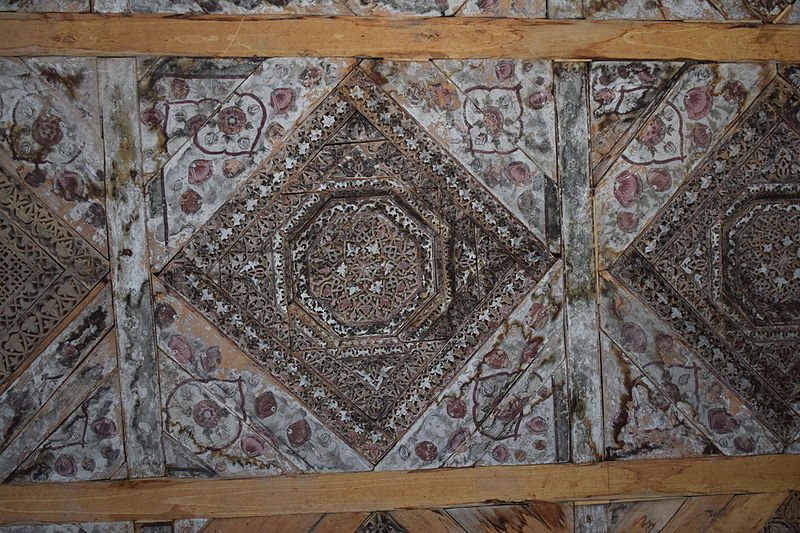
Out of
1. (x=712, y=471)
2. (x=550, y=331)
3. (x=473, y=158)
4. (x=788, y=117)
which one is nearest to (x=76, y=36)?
(x=473, y=158)

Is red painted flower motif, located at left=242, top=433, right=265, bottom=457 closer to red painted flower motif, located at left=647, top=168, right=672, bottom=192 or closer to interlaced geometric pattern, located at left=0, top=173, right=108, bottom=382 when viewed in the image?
interlaced geometric pattern, located at left=0, top=173, right=108, bottom=382

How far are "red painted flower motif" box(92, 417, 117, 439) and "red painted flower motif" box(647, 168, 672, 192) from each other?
7.46 feet

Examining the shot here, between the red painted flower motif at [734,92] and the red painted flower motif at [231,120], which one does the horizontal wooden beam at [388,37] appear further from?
the red painted flower motif at [231,120]

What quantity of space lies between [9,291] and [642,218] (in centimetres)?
243

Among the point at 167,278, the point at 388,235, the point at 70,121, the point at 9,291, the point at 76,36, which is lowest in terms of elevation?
the point at 9,291

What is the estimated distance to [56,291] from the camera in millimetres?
2332

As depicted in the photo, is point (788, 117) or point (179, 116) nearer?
point (179, 116)

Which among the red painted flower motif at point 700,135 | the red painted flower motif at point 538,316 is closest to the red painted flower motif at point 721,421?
the red painted flower motif at point 538,316

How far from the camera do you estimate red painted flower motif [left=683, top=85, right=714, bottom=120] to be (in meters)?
2.44

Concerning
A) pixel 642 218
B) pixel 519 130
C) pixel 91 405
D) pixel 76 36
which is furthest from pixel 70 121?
pixel 642 218

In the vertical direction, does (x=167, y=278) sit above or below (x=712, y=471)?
below

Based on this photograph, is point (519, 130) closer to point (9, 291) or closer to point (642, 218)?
point (642, 218)

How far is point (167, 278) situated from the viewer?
2.35 m

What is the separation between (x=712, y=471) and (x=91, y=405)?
96.2 inches
